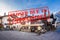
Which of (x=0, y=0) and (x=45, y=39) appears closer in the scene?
(x=45, y=39)

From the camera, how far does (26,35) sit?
1.99m

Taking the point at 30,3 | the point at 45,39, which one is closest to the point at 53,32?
the point at 45,39

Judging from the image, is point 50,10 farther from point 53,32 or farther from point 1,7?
point 1,7

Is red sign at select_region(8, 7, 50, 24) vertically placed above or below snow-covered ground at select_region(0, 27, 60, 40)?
above

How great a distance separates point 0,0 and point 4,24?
14.5 inches

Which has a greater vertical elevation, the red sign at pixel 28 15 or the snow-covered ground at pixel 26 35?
the red sign at pixel 28 15

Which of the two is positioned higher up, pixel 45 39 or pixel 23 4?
pixel 23 4

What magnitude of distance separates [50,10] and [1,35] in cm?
80

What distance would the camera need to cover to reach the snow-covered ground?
6.30 ft

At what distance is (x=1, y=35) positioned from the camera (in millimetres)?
2051

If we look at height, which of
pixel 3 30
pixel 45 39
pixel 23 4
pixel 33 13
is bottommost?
pixel 45 39

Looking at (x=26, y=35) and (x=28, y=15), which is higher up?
(x=28, y=15)

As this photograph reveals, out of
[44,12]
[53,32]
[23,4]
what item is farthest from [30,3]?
[53,32]

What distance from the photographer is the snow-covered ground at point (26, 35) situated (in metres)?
1.92
